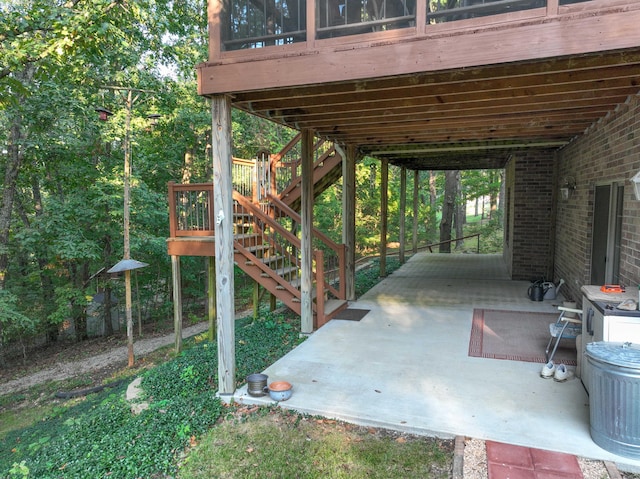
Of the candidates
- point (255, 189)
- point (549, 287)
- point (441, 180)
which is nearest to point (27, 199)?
point (255, 189)

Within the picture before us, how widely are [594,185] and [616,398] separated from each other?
4130 mm

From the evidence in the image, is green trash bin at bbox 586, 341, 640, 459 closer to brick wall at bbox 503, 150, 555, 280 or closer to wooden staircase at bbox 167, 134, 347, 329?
wooden staircase at bbox 167, 134, 347, 329

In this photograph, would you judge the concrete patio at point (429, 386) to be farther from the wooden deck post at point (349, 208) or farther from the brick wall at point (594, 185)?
the brick wall at point (594, 185)

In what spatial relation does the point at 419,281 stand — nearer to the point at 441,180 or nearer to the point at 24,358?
the point at 24,358

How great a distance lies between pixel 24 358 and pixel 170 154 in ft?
23.4

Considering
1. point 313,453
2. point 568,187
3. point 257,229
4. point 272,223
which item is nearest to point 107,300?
point 257,229

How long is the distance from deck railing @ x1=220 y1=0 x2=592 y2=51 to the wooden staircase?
294cm

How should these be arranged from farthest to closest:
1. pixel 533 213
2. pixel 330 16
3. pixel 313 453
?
pixel 533 213 < pixel 330 16 < pixel 313 453

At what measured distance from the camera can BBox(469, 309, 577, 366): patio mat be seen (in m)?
4.66

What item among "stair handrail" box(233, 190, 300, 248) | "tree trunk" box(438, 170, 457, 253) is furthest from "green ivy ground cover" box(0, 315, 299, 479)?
"tree trunk" box(438, 170, 457, 253)

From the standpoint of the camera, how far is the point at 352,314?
264 inches

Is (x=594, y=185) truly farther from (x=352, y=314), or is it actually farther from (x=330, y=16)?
(x=330, y=16)

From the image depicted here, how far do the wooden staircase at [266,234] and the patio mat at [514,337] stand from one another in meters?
2.18

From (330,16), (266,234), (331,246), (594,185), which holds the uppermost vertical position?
(330,16)
